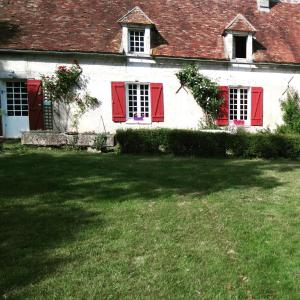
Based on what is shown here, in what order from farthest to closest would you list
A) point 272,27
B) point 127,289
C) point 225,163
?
1. point 272,27
2. point 225,163
3. point 127,289

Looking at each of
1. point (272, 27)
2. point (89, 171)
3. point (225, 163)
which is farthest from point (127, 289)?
point (272, 27)

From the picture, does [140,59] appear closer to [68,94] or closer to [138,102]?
[138,102]

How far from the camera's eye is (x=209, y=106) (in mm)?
16531

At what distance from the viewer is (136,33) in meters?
16.2

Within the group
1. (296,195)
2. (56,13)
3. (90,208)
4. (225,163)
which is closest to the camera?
(90,208)

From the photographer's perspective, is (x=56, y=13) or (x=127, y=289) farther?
(x=56, y=13)

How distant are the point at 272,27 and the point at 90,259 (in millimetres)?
17083

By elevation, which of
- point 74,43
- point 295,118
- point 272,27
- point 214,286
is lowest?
point 214,286

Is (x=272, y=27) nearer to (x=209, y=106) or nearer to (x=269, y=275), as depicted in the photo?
(x=209, y=106)

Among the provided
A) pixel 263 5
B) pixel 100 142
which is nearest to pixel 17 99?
pixel 100 142

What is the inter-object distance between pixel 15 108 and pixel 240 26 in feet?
31.4

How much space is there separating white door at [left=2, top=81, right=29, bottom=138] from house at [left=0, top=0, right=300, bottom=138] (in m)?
0.04

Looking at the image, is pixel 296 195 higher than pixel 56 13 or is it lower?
lower

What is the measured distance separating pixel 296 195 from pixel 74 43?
1098cm
